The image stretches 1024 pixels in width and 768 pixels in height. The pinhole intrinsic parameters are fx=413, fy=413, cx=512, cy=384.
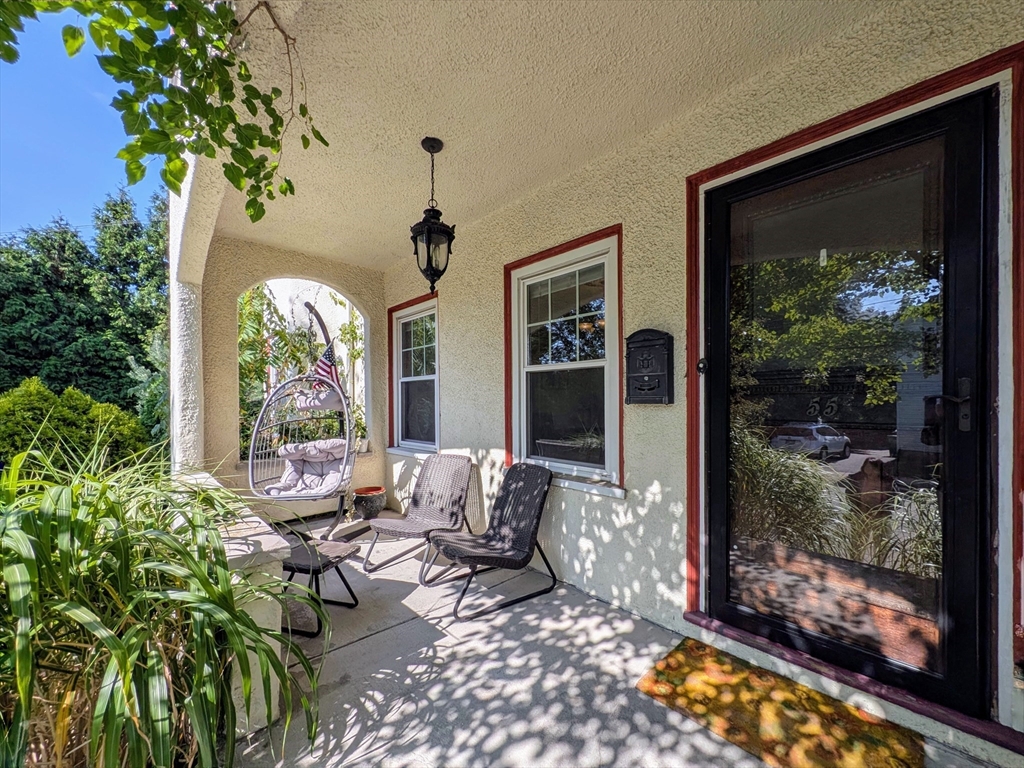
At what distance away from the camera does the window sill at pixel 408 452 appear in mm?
4777

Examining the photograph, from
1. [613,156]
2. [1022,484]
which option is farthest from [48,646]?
[613,156]

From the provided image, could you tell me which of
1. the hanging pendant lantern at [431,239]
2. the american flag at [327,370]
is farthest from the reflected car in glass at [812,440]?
the american flag at [327,370]

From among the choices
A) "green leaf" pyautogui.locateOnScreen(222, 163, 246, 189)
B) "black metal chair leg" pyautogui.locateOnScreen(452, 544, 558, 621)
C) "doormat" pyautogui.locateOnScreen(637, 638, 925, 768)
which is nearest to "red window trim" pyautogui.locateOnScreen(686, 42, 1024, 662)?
"doormat" pyautogui.locateOnScreen(637, 638, 925, 768)

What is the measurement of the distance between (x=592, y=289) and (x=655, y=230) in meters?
0.67

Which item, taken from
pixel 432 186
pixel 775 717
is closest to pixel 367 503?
pixel 432 186

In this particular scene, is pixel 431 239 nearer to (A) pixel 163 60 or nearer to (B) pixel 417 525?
(A) pixel 163 60

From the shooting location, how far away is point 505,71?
2164 mm

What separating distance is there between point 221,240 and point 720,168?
4670 millimetres

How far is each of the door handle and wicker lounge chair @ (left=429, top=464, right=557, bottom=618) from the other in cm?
221

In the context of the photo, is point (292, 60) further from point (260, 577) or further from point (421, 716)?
point (421, 716)

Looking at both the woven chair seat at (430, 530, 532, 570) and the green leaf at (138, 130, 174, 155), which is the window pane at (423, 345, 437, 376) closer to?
the woven chair seat at (430, 530, 532, 570)

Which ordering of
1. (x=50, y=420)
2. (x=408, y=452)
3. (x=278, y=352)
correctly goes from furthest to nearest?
(x=278, y=352) < (x=408, y=452) < (x=50, y=420)

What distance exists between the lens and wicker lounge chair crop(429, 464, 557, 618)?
2797 mm

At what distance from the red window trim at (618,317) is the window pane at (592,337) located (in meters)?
0.23
